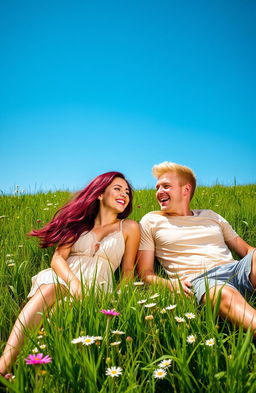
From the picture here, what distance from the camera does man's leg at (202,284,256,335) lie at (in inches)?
106

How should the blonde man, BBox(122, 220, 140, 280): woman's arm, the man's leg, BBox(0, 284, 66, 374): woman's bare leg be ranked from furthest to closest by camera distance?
BBox(122, 220, 140, 280): woman's arm
the blonde man
the man's leg
BBox(0, 284, 66, 374): woman's bare leg

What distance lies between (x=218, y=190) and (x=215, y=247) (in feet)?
15.2

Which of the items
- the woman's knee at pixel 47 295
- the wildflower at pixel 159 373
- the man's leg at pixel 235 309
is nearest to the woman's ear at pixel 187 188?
the man's leg at pixel 235 309

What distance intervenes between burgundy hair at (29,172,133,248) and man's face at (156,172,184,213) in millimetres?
456

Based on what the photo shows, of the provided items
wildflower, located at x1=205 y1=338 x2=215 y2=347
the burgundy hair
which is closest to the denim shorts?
wildflower, located at x1=205 y1=338 x2=215 y2=347

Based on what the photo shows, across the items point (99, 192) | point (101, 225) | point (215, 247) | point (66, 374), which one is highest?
point (99, 192)

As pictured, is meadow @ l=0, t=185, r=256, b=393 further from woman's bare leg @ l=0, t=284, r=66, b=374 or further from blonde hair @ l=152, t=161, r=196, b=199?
blonde hair @ l=152, t=161, r=196, b=199

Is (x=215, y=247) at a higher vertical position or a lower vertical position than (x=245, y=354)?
higher

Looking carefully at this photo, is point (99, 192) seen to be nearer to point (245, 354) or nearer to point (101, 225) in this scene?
point (101, 225)

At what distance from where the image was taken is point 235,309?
279cm

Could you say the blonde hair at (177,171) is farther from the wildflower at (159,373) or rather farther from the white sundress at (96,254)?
the wildflower at (159,373)

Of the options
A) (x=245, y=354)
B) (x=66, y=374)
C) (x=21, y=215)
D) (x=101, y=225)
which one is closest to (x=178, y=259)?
(x=101, y=225)

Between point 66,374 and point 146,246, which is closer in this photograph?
point 66,374

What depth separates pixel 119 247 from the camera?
3.96 m
